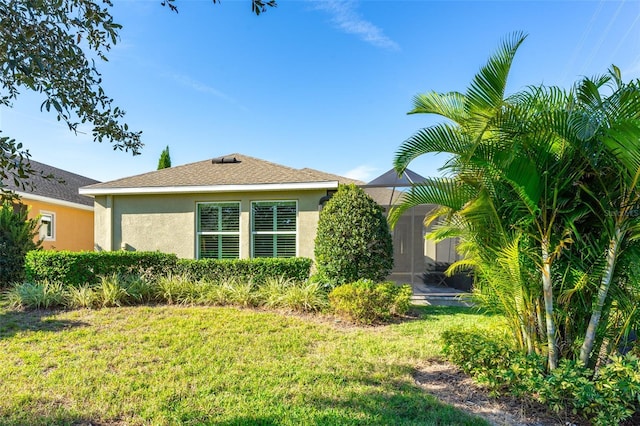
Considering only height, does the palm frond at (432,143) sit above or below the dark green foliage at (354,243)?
above

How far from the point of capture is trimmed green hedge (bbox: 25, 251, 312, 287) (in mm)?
8172

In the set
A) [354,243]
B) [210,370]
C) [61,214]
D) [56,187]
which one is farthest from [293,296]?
[56,187]

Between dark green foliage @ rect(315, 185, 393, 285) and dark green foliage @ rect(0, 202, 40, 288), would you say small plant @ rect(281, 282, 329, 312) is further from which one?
dark green foliage @ rect(0, 202, 40, 288)

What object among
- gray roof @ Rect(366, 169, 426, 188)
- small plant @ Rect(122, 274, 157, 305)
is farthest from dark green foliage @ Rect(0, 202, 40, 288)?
gray roof @ Rect(366, 169, 426, 188)

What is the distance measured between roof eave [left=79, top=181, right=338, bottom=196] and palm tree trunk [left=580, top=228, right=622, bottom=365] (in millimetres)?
6748

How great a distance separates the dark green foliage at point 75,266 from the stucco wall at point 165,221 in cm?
177

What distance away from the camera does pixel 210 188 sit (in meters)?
Result: 9.93

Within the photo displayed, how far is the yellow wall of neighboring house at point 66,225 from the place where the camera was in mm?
13974

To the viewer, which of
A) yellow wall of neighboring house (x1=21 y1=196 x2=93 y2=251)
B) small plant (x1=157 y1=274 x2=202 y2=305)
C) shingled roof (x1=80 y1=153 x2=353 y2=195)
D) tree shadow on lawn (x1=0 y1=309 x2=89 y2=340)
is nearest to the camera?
tree shadow on lawn (x1=0 y1=309 x2=89 y2=340)

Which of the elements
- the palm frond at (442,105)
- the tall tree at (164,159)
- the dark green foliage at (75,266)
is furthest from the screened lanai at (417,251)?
the tall tree at (164,159)

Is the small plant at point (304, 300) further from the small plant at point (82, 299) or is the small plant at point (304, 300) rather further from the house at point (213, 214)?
the small plant at point (82, 299)

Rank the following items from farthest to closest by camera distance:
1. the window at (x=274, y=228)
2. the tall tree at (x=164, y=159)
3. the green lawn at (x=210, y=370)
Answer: the tall tree at (x=164, y=159), the window at (x=274, y=228), the green lawn at (x=210, y=370)

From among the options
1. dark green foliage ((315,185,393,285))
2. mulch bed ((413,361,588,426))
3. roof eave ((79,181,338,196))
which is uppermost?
roof eave ((79,181,338,196))

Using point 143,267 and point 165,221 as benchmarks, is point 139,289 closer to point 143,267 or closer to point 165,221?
point 143,267
